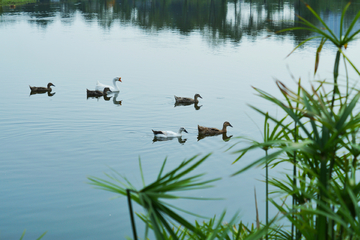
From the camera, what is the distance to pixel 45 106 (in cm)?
1338

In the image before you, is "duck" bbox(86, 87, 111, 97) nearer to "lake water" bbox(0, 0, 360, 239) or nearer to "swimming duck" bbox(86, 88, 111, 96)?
"swimming duck" bbox(86, 88, 111, 96)

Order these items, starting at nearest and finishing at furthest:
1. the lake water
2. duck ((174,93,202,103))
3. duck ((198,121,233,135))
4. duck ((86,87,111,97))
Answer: the lake water
duck ((198,121,233,135))
duck ((174,93,202,103))
duck ((86,87,111,97))

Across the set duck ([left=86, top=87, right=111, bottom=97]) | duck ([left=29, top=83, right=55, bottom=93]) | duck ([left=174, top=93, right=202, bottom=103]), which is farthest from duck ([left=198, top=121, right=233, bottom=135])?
duck ([left=29, top=83, right=55, bottom=93])

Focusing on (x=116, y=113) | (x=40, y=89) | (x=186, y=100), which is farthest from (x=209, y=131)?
(x=40, y=89)

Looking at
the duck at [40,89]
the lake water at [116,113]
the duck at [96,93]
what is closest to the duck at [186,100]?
the lake water at [116,113]

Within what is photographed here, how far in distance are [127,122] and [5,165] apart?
145 inches

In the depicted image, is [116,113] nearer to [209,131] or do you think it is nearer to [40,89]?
[209,131]

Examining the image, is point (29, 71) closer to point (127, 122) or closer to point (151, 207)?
point (127, 122)

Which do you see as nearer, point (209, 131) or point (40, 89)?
point (209, 131)

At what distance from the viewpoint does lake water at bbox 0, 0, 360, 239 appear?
7.02 m

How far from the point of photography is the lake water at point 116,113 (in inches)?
276

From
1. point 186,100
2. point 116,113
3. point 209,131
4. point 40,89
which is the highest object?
point 40,89

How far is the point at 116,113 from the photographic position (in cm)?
1268

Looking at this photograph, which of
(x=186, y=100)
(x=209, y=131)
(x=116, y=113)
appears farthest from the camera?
(x=186, y=100)
